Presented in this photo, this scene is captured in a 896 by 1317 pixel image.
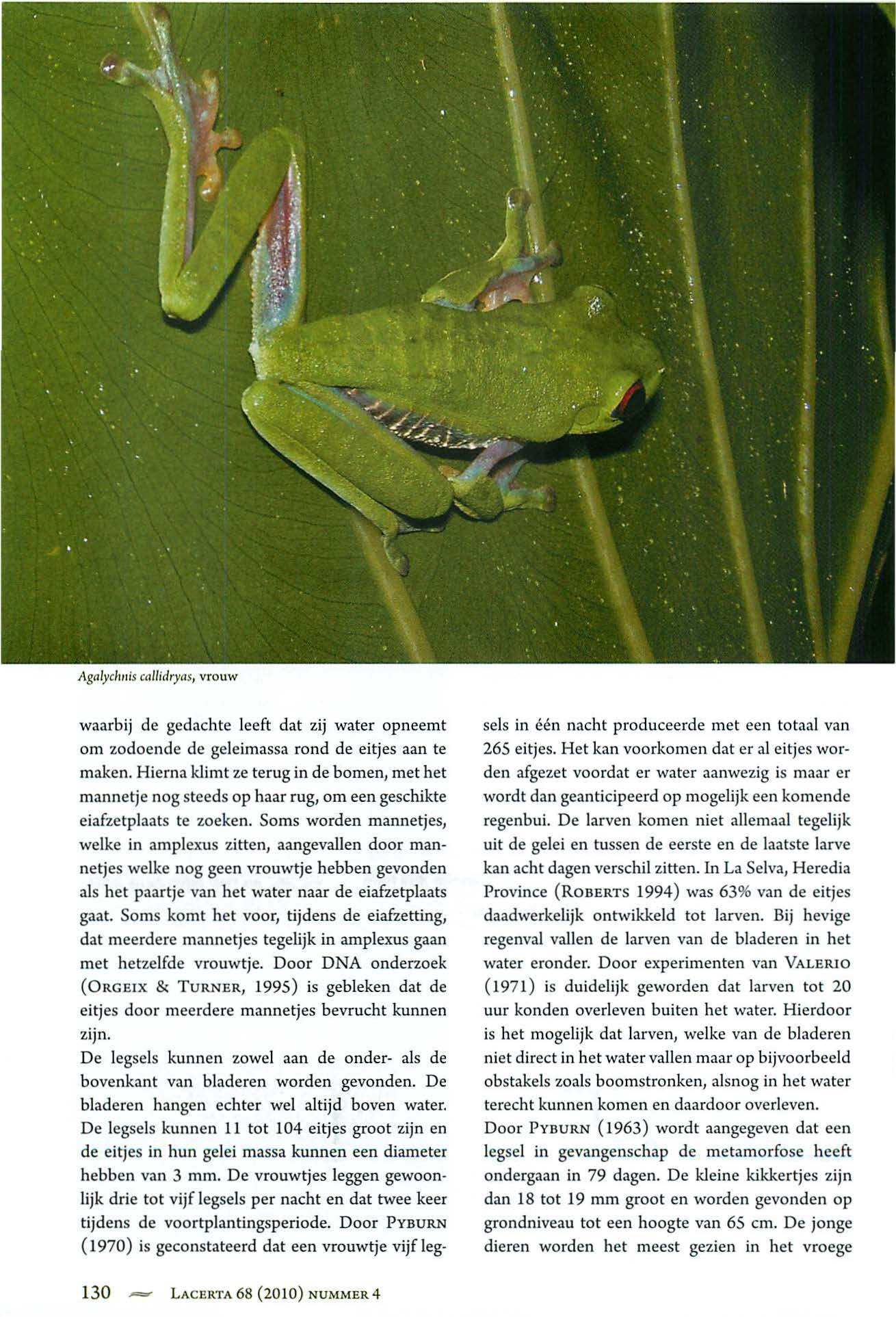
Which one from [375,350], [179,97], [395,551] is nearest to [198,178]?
[179,97]

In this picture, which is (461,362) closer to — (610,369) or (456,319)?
(456,319)

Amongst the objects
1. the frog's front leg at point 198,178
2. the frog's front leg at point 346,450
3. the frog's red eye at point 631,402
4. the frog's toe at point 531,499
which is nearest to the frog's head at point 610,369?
the frog's red eye at point 631,402

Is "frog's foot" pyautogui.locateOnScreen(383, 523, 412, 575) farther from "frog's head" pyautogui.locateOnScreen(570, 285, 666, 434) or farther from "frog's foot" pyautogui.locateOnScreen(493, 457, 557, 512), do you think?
"frog's head" pyautogui.locateOnScreen(570, 285, 666, 434)

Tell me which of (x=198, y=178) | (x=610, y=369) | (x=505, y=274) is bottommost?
(x=610, y=369)

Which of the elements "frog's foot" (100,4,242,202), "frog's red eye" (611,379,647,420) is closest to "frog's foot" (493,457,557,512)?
"frog's red eye" (611,379,647,420)

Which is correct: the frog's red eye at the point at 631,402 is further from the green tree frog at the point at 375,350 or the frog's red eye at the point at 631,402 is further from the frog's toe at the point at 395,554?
the frog's toe at the point at 395,554

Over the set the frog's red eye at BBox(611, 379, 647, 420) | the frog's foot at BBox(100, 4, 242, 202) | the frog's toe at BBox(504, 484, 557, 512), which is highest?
the frog's foot at BBox(100, 4, 242, 202)
